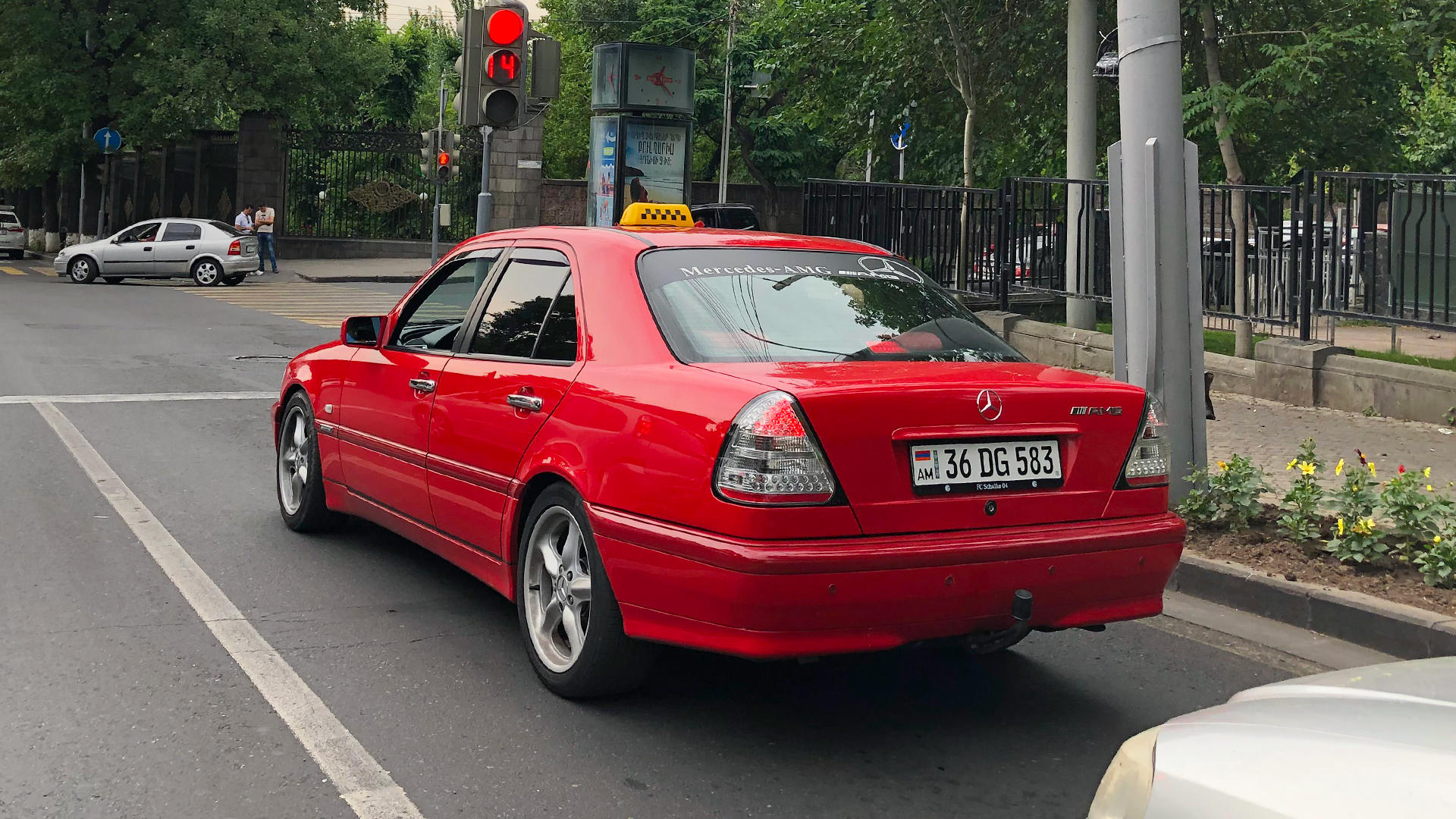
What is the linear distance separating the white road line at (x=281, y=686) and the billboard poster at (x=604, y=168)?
15371mm

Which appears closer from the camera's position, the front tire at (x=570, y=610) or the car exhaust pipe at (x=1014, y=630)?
the car exhaust pipe at (x=1014, y=630)

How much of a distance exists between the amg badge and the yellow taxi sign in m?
2.38

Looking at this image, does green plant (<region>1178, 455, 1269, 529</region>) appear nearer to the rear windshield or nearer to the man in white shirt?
the rear windshield

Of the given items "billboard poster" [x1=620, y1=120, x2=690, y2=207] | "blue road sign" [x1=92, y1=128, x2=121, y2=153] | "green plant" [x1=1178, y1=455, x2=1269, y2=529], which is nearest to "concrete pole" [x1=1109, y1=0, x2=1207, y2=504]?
"green plant" [x1=1178, y1=455, x2=1269, y2=529]

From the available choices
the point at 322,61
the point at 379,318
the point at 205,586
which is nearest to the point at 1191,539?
the point at 379,318

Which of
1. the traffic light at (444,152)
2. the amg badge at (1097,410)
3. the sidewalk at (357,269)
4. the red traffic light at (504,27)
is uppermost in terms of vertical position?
the traffic light at (444,152)

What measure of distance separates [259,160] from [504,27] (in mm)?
28526

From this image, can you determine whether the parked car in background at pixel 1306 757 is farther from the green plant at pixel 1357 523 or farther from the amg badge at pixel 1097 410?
the green plant at pixel 1357 523

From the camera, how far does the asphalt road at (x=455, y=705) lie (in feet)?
12.9

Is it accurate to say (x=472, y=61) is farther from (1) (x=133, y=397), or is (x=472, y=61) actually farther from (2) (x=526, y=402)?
(2) (x=526, y=402)

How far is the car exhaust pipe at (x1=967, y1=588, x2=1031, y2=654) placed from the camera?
4262mm

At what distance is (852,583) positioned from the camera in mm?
4051

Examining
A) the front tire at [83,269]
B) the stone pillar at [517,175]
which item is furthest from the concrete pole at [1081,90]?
the stone pillar at [517,175]

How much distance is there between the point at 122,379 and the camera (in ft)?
45.0
